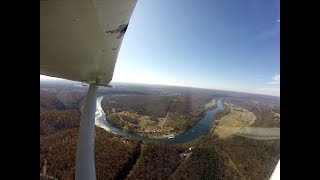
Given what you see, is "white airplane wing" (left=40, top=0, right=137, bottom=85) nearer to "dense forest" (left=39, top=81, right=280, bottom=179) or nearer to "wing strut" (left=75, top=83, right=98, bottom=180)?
"wing strut" (left=75, top=83, right=98, bottom=180)

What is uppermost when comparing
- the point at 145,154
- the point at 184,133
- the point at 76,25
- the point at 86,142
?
the point at 76,25

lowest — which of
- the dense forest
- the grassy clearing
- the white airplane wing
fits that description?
the dense forest

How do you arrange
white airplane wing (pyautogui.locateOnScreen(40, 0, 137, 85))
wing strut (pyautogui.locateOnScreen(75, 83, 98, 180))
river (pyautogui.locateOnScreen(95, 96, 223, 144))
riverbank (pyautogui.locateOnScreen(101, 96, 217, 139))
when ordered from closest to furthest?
1. white airplane wing (pyautogui.locateOnScreen(40, 0, 137, 85))
2. wing strut (pyautogui.locateOnScreen(75, 83, 98, 180))
3. river (pyautogui.locateOnScreen(95, 96, 223, 144))
4. riverbank (pyautogui.locateOnScreen(101, 96, 217, 139))

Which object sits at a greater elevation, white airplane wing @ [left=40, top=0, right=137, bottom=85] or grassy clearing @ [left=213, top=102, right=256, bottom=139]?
white airplane wing @ [left=40, top=0, right=137, bottom=85]

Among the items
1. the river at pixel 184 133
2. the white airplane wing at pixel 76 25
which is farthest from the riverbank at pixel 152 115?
the white airplane wing at pixel 76 25

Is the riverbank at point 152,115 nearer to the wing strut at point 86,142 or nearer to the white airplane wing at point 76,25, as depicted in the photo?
the wing strut at point 86,142

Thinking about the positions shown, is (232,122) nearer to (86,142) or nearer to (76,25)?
(86,142)

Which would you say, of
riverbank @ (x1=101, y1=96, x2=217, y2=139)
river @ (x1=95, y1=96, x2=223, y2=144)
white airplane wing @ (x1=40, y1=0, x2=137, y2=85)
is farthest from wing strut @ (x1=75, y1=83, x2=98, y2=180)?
riverbank @ (x1=101, y1=96, x2=217, y2=139)

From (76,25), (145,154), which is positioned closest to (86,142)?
(76,25)
